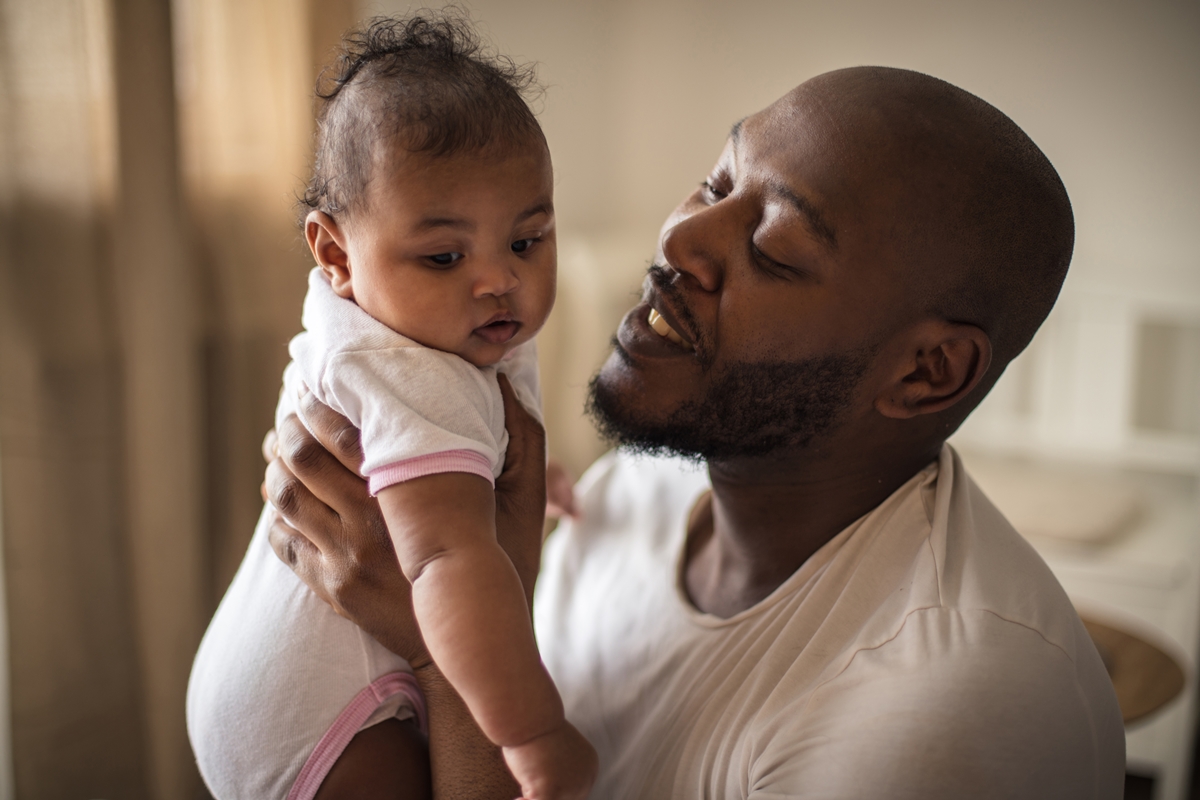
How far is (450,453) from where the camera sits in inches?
35.5

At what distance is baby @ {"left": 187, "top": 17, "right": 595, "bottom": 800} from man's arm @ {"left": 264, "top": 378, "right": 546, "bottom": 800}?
40mm

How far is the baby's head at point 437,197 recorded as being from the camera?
37.1 inches

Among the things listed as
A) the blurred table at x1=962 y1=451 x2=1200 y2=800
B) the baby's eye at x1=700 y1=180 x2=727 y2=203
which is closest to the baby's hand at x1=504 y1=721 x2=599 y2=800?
the baby's eye at x1=700 y1=180 x2=727 y2=203

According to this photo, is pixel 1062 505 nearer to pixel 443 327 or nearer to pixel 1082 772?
pixel 1082 772

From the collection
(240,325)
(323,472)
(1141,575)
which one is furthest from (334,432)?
(1141,575)

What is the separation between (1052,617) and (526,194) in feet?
2.62

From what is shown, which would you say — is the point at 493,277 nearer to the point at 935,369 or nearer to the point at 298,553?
the point at 298,553

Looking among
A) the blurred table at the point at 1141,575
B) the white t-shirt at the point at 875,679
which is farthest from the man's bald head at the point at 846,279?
the blurred table at the point at 1141,575

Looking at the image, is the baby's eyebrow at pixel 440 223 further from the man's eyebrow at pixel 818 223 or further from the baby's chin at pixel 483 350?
the man's eyebrow at pixel 818 223

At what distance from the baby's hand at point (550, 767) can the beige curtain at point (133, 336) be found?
129 cm

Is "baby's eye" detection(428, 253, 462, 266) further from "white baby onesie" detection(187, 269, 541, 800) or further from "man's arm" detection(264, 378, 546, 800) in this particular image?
"man's arm" detection(264, 378, 546, 800)

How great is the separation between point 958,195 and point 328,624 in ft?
3.20

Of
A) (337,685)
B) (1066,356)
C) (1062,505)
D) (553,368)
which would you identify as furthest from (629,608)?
(1066,356)

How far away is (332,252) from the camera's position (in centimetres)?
105
